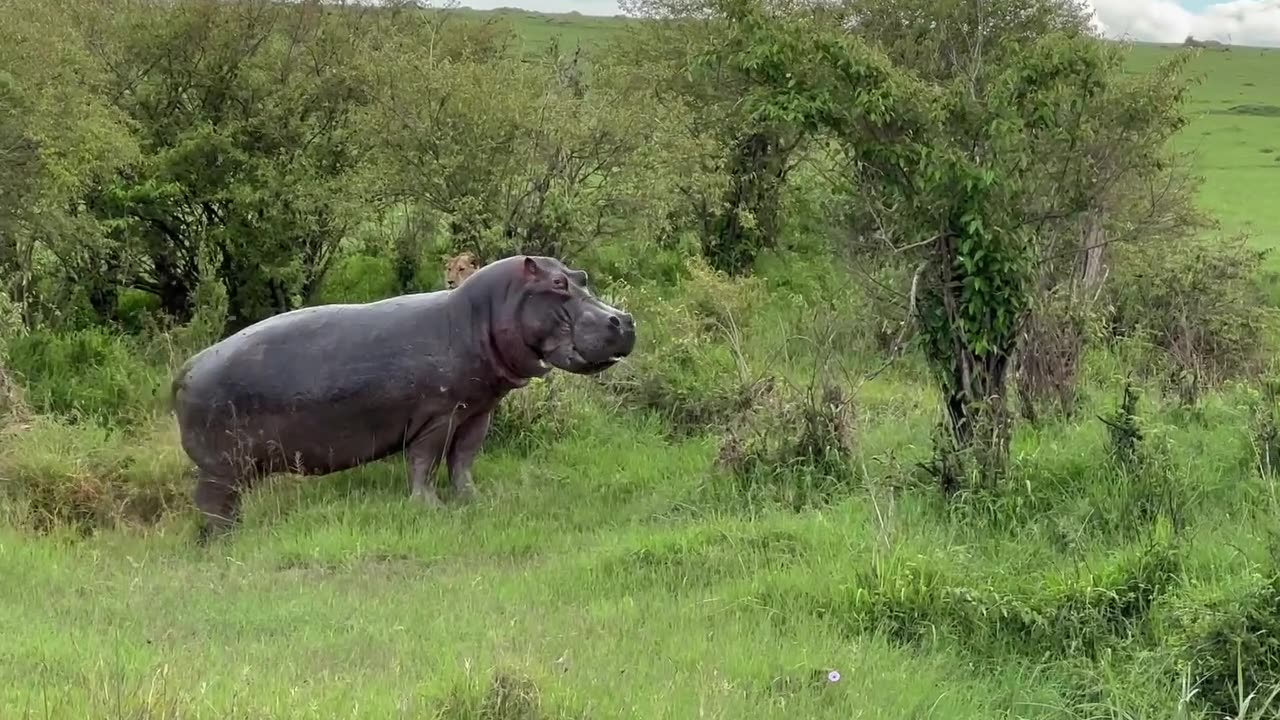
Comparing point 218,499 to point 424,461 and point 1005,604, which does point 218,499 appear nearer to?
point 424,461

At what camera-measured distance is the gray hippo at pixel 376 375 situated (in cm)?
857

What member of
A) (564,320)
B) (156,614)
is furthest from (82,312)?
(156,614)

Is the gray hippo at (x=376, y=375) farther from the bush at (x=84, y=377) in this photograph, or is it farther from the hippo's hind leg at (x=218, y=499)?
the bush at (x=84, y=377)

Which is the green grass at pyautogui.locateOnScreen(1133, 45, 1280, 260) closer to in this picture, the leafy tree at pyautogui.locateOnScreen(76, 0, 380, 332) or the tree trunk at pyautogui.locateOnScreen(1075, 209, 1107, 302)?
the tree trunk at pyautogui.locateOnScreen(1075, 209, 1107, 302)

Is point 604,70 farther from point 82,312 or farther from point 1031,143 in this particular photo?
point 1031,143

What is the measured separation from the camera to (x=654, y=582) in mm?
6645

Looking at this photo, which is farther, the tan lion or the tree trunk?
the tan lion

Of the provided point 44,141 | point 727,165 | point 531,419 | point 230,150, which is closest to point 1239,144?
point 727,165

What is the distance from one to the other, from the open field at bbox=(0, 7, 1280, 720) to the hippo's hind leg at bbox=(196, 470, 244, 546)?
0.20 meters

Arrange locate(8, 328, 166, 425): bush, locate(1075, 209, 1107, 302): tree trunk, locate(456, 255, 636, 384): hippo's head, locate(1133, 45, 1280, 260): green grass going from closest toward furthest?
locate(456, 255, 636, 384): hippo's head < locate(1075, 209, 1107, 302): tree trunk < locate(8, 328, 166, 425): bush < locate(1133, 45, 1280, 260): green grass

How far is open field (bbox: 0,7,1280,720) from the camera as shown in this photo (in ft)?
15.8

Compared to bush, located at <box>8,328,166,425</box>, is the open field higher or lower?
higher

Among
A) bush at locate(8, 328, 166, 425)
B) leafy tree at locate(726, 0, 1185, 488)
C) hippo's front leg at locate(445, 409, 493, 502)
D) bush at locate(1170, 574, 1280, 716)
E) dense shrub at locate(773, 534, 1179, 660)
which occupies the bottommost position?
bush at locate(8, 328, 166, 425)

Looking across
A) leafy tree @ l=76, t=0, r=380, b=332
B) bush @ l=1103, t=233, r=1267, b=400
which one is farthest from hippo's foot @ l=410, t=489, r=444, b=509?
bush @ l=1103, t=233, r=1267, b=400
